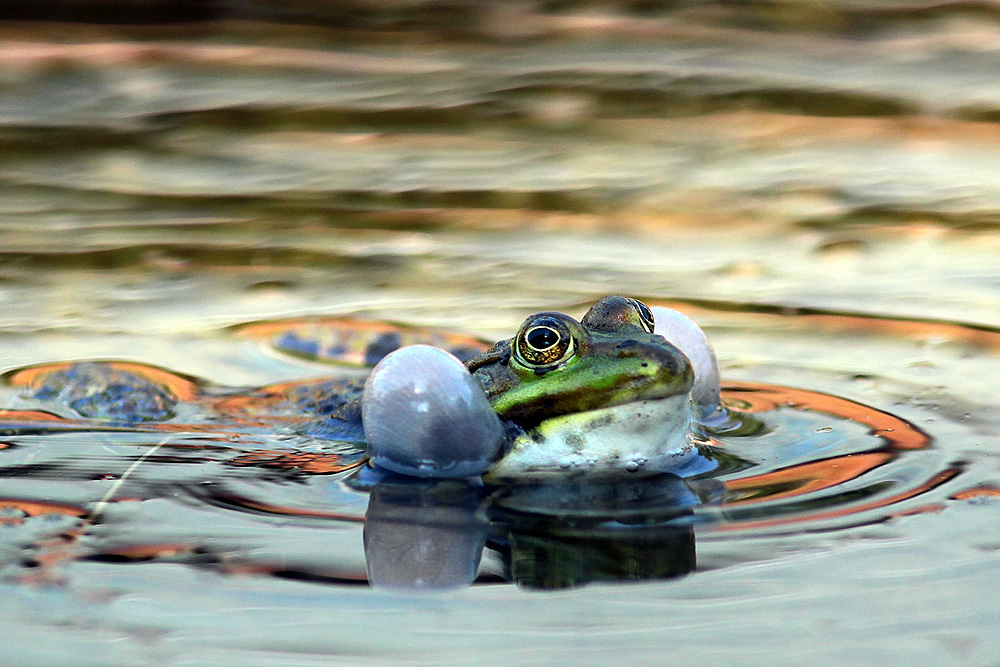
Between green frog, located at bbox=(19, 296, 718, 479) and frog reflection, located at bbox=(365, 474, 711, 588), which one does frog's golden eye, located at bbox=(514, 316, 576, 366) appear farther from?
frog reflection, located at bbox=(365, 474, 711, 588)

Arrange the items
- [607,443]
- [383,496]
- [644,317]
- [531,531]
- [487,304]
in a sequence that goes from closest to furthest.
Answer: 1. [531,531]
2. [383,496]
3. [607,443]
4. [644,317]
5. [487,304]

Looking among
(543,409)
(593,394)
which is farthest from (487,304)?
(593,394)

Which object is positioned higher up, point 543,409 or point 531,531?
point 543,409

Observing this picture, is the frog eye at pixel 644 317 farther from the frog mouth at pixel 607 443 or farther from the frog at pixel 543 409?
the frog mouth at pixel 607 443

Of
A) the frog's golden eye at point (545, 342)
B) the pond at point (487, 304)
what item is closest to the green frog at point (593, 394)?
the frog's golden eye at point (545, 342)

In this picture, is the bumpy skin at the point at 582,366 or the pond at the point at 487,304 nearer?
the pond at the point at 487,304

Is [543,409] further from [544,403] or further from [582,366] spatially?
[582,366]

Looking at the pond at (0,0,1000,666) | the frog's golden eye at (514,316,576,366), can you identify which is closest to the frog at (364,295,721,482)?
the frog's golden eye at (514,316,576,366)

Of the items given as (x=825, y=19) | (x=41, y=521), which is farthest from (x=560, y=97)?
(x=41, y=521)
